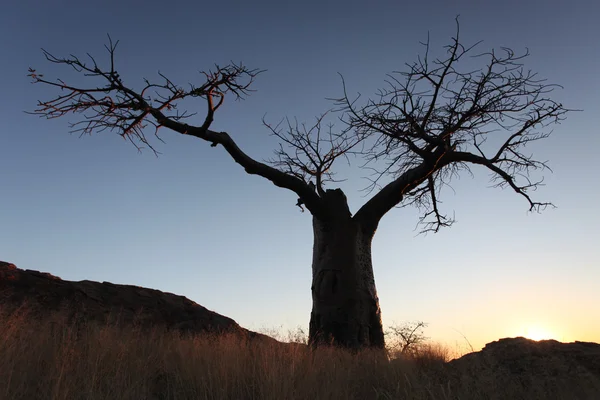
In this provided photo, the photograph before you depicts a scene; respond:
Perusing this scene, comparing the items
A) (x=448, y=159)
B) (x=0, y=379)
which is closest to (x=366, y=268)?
(x=448, y=159)

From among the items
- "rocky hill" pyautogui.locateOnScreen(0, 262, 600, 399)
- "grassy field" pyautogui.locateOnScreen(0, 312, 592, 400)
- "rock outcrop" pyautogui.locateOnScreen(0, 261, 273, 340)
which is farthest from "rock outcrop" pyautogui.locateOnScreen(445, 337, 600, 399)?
"rock outcrop" pyautogui.locateOnScreen(0, 261, 273, 340)

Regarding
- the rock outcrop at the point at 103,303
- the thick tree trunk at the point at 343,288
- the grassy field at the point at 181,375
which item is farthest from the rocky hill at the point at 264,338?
the thick tree trunk at the point at 343,288

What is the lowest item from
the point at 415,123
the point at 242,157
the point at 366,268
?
the point at 366,268

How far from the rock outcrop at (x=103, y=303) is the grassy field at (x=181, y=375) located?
2696 millimetres

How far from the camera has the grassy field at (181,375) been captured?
12.1ft

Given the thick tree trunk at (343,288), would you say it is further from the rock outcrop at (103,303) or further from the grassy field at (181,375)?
the grassy field at (181,375)

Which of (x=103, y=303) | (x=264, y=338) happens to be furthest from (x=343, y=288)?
(x=103, y=303)

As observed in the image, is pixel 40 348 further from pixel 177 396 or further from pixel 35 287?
pixel 35 287

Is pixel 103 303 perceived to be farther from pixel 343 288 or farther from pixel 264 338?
pixel 343 288

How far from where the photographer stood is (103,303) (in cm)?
851

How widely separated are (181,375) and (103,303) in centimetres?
489

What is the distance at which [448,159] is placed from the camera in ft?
→ 26.4

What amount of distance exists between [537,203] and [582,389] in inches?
183

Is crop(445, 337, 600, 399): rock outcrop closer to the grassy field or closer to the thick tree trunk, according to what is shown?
the grassy field
